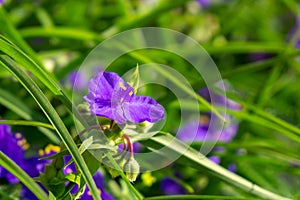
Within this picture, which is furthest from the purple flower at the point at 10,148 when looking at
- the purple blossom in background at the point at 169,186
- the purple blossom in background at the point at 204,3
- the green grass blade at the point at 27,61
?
the purple blossom in background at the point at 204,3

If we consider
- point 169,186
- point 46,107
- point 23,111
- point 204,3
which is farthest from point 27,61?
point 204,3

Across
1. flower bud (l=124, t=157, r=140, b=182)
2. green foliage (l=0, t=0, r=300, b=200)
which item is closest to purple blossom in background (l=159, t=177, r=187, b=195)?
green foliage (l=0, t=0, r=300, b=200)

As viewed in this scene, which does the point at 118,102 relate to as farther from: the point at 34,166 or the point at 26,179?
the point at 34,166

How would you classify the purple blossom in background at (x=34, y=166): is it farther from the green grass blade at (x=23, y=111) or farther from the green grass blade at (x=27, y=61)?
the green grass blade at (x=27, y=61)

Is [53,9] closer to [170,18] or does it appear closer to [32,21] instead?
[32,21]

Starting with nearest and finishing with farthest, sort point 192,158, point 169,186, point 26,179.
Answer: point 26,179
point 192,158
point 169,186

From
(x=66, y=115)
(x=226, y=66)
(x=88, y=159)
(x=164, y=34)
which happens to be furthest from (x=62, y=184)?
(x=226, y=66)

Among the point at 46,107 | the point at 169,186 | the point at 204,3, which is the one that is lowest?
the point at 169,186

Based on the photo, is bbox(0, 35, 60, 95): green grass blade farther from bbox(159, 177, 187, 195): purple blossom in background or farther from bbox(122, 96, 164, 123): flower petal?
bbox(159, 177, 187, 195): purple blossom in background
